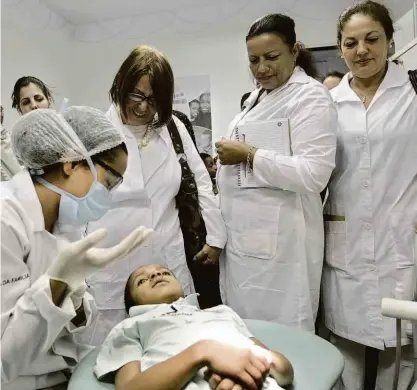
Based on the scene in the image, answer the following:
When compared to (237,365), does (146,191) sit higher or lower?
higher

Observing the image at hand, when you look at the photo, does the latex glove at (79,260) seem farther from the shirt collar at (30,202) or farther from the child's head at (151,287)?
the child's head at (151,287)

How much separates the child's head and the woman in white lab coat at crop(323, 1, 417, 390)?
0.66 meters

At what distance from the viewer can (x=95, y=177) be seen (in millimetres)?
1199

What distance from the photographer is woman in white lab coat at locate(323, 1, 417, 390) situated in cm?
167

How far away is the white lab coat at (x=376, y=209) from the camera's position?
1668mm

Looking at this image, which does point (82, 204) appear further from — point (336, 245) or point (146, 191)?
point (336, 245)

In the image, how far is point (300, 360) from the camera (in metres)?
1.23

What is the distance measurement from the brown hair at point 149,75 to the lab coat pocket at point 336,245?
820mm

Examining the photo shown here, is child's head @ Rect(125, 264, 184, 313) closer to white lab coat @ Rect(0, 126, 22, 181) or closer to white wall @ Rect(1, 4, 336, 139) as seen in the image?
white lab coat @ Rect(0, 126, 22, 181)

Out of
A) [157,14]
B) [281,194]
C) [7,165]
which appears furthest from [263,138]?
[157,14]

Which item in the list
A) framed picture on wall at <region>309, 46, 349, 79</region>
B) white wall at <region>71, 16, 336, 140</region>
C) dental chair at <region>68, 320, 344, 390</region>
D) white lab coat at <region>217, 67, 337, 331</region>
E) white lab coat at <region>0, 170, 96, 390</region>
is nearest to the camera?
white lab coat at <region>0, 170, 96, 390</region>

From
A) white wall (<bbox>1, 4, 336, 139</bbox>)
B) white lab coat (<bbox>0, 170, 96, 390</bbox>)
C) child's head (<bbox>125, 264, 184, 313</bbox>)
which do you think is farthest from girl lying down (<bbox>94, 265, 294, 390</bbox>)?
white wall (<bbox>1, 4, 336, 139</bbox>)

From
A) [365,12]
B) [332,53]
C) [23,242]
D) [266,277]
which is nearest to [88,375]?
[23,242]

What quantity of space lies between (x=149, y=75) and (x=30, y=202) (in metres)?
0.83
